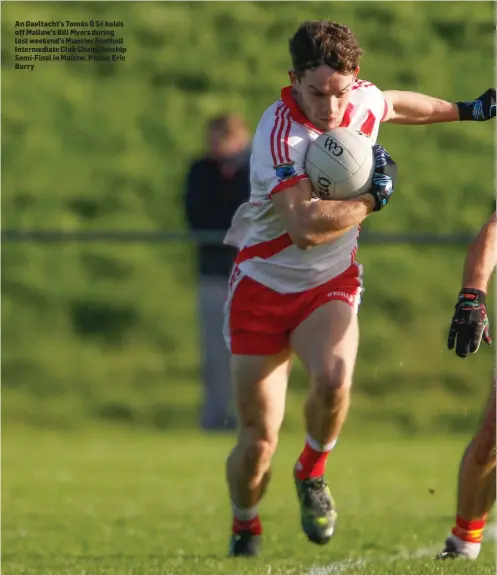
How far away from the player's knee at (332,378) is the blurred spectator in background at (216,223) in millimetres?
6196

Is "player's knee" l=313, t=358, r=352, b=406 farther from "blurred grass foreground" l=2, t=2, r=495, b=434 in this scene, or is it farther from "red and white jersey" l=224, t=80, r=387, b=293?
"blurred grass foreground" l=2, t=2, r=495, b=434

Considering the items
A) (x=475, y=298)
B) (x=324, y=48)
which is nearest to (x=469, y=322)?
(x=475, y=298)

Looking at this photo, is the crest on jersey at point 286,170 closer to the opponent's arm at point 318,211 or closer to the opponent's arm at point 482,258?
the opponent's arm at point 318,211

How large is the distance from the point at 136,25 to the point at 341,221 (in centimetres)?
1253

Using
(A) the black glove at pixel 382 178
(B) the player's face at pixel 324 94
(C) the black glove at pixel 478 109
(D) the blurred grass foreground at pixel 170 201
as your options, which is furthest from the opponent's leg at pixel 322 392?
(D) the blurred grass foreground at pixel 170 201

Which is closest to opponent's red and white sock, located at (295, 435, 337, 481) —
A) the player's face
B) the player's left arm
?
the player's face

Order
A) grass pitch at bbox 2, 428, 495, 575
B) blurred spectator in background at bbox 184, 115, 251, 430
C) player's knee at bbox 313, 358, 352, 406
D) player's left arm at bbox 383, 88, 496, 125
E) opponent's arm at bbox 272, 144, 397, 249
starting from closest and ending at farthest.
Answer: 1. opponent's arm at bbox 272, 144, 397, 249
2. player's knee at bbox 313, 358, 352, 406
3. grass pitch at bbox 2, 428, 495, 575
4. player's left arm at bbox 383, 88, 496, 125
5. blurred spectator in background at bbox 184, 115, 251, 430

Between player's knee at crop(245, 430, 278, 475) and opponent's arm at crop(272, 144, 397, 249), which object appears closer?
opponent's arm at crop(272, 144, 397, 249)

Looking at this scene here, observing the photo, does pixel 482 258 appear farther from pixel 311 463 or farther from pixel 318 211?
pixel 311 463

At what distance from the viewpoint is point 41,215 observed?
53.1 ft

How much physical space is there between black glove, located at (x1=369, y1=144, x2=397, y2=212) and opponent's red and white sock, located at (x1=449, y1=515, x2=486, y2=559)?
1494 millimetres

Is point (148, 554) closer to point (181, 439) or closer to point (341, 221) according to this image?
point (341, 221)

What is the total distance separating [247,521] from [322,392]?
2.90 feet

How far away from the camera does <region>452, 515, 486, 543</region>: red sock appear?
596cm
